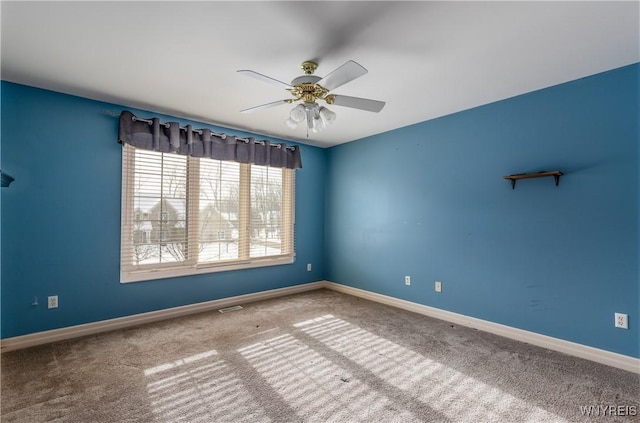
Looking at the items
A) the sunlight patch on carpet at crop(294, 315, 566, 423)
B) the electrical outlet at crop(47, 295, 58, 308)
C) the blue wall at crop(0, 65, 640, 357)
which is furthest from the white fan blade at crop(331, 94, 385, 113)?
the electrical outlet at crop(47, 295, 58, 308)

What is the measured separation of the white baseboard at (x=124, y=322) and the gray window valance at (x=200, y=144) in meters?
1.87

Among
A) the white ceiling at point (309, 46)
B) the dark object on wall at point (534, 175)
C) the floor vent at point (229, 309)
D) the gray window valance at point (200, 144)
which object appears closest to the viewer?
the white ceiling at point (309, 46)

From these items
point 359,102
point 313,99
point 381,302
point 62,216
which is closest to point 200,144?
point 62,216

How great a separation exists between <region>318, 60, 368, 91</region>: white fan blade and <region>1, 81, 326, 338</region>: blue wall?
248 centimetres

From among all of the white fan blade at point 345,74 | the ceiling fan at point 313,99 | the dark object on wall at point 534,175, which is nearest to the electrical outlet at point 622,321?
the dark object on wall at point 534,175

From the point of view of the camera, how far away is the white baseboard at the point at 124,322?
2.85 metres

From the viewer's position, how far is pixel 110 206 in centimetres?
333

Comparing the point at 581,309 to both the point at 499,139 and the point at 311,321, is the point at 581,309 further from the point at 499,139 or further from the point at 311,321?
the point at 311,321

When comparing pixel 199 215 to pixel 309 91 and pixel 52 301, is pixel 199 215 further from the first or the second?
pixel 309 91

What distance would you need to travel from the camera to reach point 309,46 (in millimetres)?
2225

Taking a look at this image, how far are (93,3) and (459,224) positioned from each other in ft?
12.0

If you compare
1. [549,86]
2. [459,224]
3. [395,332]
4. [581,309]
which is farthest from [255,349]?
[549,86]

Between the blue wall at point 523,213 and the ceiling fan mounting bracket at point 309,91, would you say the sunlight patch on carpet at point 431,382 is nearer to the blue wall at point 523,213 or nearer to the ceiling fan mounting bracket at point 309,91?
the blue wall at point 523,213

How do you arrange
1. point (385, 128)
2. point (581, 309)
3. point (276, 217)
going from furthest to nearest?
1. point (276, 217)
2. point (385, 128)
3. point (581, 309)
